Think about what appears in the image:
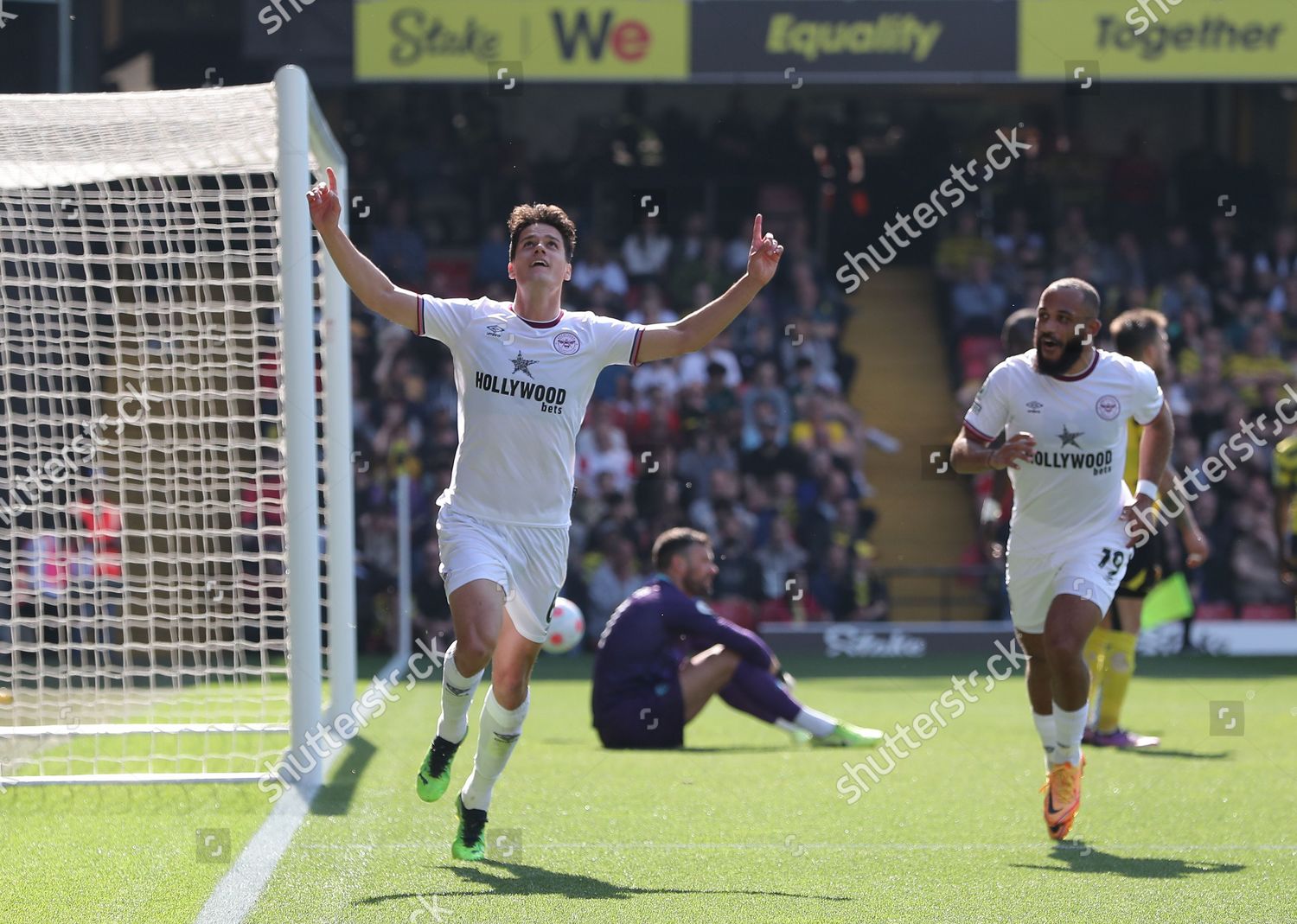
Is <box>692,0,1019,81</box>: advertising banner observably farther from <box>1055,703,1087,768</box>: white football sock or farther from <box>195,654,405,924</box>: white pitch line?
<box>1055,703,1087,768</box>: white football sock

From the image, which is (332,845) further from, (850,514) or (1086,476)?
(850,514)

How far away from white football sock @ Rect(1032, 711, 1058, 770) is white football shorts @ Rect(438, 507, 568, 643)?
6.44ft

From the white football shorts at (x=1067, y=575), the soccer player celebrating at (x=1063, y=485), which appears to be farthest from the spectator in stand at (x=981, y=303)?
the white football shorts at (x=1067, y=575)

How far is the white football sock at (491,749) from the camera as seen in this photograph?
19.7ft

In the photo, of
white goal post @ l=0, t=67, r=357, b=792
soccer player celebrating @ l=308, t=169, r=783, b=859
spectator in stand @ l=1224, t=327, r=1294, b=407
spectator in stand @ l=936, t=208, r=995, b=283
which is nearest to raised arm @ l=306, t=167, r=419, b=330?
soccer player celebrating @ l=308, t=169, r=783, b=859

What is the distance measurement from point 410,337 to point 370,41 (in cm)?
293

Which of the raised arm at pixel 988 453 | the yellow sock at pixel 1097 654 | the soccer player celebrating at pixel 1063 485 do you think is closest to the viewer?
the raised arm at pixel 988 453

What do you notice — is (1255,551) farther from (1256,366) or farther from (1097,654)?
(1097,654)

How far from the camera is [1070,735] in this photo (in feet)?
21.0

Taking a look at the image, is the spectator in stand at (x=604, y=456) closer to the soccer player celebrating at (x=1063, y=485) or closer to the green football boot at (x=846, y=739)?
the green football boot at (x=846, y=739)

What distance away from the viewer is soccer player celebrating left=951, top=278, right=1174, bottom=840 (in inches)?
250

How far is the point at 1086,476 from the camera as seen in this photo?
649 centimetres

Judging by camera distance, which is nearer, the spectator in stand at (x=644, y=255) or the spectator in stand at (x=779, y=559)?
the spectator in stand at (x=779, y=559)

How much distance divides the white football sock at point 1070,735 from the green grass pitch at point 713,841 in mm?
316
